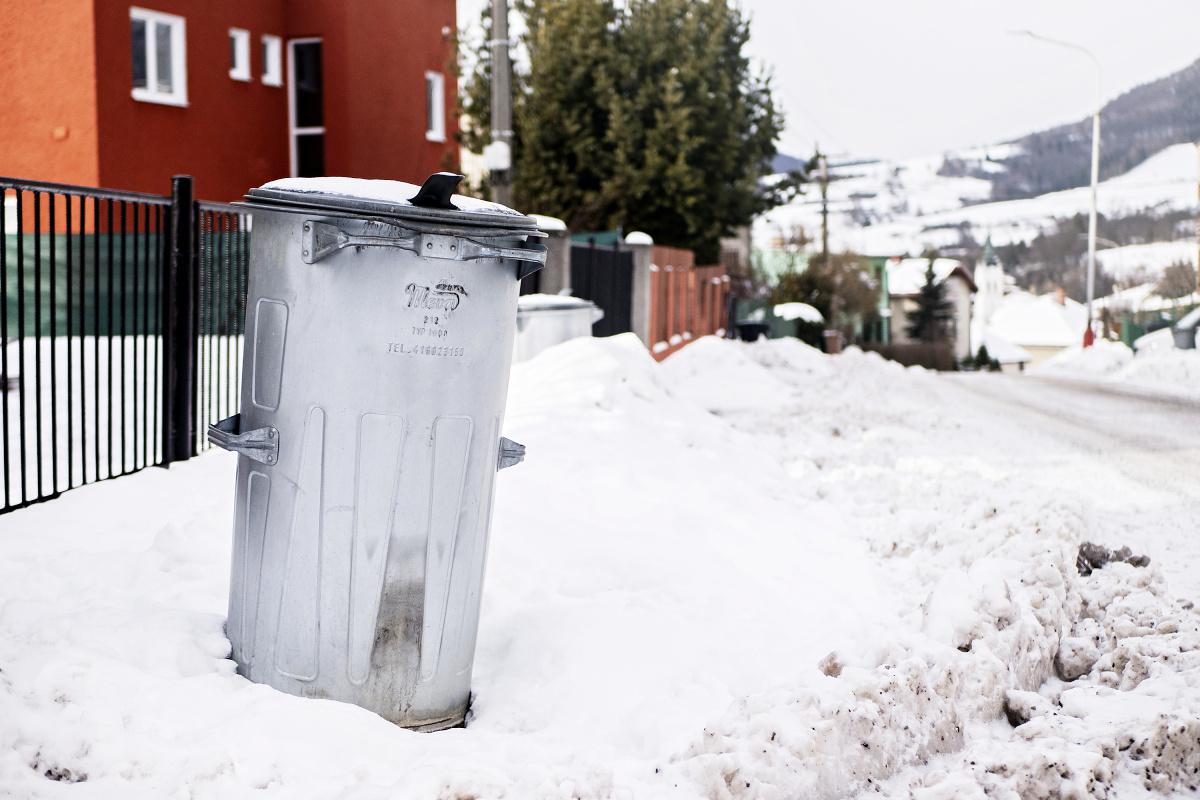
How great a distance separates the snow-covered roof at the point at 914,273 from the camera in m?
75.5

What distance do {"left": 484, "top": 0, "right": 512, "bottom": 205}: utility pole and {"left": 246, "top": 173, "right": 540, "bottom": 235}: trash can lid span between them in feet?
31.5

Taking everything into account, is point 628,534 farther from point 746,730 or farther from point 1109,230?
point 1109,230

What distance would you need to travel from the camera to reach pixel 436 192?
3.51 m

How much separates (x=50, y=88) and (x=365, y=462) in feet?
48.0

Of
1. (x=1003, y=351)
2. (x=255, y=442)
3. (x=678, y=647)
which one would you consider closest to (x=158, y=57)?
(x=255, y=442)

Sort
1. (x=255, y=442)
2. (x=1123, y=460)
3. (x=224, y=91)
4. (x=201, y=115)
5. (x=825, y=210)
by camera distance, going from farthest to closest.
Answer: (x=825, y=210)
(x=224, y=91)
(x=201, y=115)
(x=1123, y=460)
(x=255, y=442)

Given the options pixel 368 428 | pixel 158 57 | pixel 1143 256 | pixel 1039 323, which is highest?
pixel 1143 256

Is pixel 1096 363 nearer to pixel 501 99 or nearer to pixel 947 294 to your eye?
pixel 501 99

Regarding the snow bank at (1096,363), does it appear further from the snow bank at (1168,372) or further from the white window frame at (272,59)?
the white window frame at (272,59)

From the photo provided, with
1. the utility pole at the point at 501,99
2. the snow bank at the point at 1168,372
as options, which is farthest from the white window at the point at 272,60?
the snow bank at the point at 1168,372

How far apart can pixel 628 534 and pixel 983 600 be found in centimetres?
198

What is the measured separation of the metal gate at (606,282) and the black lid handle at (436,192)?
10948 millimetres

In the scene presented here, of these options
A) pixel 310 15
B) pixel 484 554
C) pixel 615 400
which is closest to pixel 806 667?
pixel 484 554

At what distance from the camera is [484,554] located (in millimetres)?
3854
